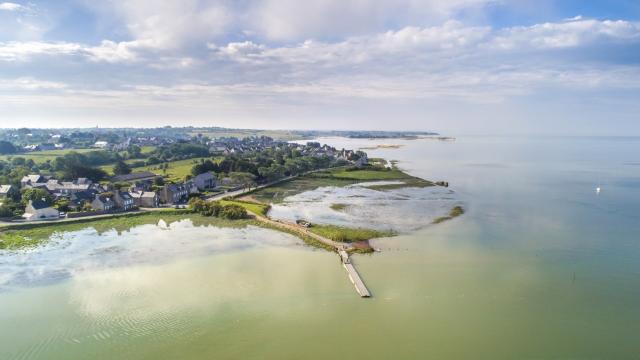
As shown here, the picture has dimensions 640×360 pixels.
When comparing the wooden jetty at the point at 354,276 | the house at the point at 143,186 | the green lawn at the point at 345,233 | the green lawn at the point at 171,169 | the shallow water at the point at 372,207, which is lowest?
the shallow water at the point at 372,207

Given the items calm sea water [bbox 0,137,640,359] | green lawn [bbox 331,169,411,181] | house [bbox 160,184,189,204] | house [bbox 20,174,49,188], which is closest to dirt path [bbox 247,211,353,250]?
calm sea water [bbox 0,137,640,359]

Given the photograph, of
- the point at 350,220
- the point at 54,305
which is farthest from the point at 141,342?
the point at 350,220

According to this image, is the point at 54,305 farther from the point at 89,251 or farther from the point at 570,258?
the point at 570,258

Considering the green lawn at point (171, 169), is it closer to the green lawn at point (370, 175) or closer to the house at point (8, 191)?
the house at point (8, 191)

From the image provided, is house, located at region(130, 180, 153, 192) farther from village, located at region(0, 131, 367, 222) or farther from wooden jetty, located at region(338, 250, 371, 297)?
wooden jetty, located at region(338, 250, 371, 297)

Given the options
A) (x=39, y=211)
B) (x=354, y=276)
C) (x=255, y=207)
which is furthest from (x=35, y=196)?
(x=354, y=276)

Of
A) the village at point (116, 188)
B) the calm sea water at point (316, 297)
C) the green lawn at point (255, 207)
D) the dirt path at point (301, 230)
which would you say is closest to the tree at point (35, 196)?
the village at point (116, 188)
